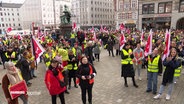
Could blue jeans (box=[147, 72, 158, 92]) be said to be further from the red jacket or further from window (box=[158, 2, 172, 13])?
window (box=[158, 2, 172, 13])

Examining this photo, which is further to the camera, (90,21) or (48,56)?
(90,21)

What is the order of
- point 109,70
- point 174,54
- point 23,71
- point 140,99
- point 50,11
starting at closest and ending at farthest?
point 174,54 < point 140,99 < point 23,71 < point 109,70 < point 50,11

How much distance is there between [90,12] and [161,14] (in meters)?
44.9

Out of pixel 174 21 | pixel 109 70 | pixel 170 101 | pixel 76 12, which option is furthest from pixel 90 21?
pixel 170 101

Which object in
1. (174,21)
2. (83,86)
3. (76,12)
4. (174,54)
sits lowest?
(83,86)

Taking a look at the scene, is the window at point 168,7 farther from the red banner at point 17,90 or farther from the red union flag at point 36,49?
the red banner at point 17,90

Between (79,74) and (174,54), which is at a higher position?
(174,54)

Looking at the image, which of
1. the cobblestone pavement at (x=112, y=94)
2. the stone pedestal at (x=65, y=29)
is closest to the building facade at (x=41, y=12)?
the stone pedestal at (x=65, y=29)

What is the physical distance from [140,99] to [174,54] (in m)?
2.10

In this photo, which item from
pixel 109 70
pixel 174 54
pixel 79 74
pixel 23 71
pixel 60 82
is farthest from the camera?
pixel 109 70

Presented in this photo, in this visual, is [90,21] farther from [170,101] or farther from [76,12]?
[170,101]

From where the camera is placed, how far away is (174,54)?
6.09 metres

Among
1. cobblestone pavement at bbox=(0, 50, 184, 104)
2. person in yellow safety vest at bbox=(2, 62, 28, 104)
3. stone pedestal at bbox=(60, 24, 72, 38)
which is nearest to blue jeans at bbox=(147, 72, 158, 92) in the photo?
cobblestone pavement at bbox=(0, 50, 184, 104)

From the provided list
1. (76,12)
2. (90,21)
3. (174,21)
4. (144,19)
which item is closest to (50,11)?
(76,12)
